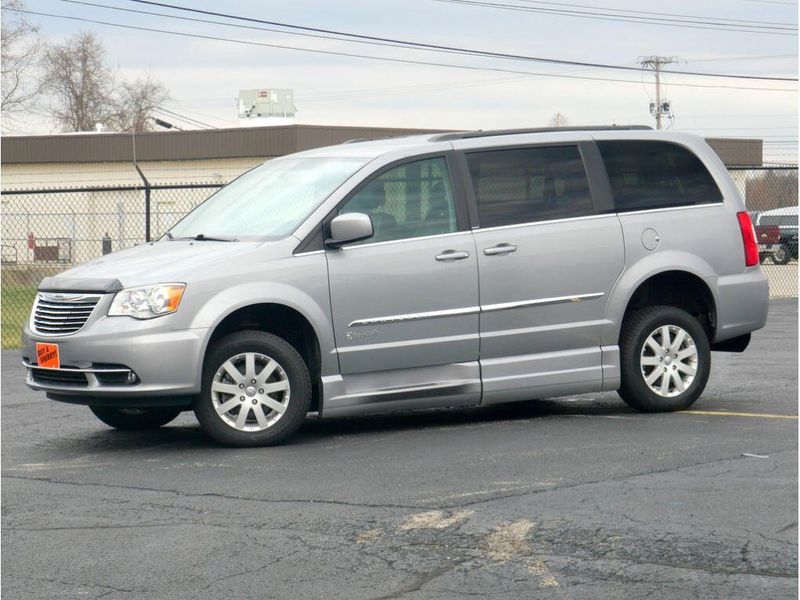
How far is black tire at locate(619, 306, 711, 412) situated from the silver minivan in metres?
0.01

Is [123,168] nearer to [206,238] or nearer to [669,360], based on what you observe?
[206,238]

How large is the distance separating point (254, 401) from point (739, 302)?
372cm

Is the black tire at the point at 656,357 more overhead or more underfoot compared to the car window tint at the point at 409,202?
more underfoot

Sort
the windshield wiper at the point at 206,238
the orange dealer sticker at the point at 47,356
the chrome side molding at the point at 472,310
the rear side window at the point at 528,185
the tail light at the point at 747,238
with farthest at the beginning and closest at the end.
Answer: the tail light at the point at 747,238 → the rear side window at the point at 528,185 → the windshield wiper at the point at 206,238 → the chrome side molding at the point at 472,310 → the orange dealer sticker at the point at 47,356

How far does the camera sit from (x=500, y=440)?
8.88m

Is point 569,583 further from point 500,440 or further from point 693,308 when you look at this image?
point 693,308

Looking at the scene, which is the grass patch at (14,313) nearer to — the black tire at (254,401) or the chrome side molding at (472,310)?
the black tire at (254,401)

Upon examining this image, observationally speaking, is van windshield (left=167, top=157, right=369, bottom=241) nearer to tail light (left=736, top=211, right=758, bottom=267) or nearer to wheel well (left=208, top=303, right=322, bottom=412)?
wheel well (left=208, top=303, right=322, bottom=412)

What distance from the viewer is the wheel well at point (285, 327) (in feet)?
29.3

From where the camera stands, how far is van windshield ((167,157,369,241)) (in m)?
9.23

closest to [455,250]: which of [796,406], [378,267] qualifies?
[378,267]

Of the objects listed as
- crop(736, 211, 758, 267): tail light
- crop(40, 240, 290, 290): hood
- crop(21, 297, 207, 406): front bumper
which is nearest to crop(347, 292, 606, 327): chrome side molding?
crop(40, 240, 290, 290): hood

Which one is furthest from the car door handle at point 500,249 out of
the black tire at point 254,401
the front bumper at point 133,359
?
the front bumper at point 133,359

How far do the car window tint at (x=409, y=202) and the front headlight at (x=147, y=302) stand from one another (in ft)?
4.28
